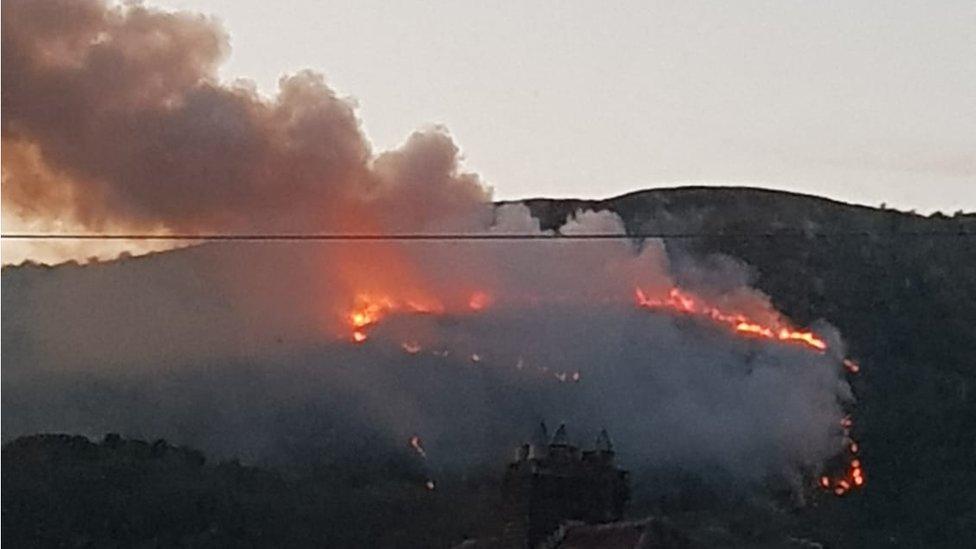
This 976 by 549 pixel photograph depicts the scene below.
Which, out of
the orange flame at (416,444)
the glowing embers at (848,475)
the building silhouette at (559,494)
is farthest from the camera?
the glowing embers at (848,475)

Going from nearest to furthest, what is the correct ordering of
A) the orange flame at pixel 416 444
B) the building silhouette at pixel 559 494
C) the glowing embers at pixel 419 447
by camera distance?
1. the building silhouette at pixel 559 494
2. the glowing embers at pixel 419 447
3. the orange flame at pixel 416 444

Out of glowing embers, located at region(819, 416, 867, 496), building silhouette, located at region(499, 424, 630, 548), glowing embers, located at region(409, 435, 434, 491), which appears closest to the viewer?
building silhouette, located at region(499, 424, 630, 548)

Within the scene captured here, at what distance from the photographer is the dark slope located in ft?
227

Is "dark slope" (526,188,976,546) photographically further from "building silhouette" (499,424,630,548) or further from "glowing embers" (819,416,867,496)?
"building silhouette" (499,424,630,548)

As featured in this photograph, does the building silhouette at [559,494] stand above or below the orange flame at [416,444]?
below

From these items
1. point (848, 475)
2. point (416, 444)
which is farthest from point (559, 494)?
point (848, 475)

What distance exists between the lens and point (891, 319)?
266 ft

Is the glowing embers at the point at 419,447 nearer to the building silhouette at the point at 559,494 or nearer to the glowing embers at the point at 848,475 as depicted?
the glowing embers at the point at 848,475

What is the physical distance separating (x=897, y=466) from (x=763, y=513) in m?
7.42

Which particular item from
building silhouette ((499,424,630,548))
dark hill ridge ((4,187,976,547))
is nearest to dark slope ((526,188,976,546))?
dark hill ridge ((4,187,976,547))

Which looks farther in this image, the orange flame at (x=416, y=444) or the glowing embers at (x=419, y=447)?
the orange flame at (x=416, y=444)

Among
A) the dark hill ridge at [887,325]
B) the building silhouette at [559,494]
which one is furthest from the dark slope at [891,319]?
the building silhouette at [559,494]

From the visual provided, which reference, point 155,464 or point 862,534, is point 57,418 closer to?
point 155,464

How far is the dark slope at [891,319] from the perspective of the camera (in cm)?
6906
